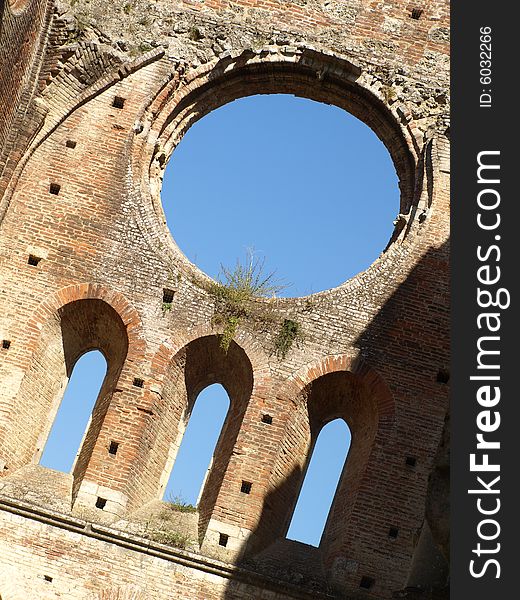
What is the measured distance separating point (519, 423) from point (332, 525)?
6564 mm

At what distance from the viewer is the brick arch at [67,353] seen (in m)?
17.7

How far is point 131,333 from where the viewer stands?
710 inches

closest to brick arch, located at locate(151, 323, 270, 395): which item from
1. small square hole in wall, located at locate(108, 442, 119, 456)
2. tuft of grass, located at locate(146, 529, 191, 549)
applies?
small square hole in wall, located at locate(108, 442, 119, 456)

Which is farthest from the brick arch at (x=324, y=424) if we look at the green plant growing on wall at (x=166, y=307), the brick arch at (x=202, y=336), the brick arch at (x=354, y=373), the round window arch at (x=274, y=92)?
the round window arch at (x=274, y=92)

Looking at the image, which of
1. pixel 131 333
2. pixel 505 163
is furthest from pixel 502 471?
pixel 131 333

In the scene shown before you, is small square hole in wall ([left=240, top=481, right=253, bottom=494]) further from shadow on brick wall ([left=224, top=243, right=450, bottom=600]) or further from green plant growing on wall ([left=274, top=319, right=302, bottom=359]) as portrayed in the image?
green plant growing on wall ([left=274, top=319, right=302, bottom=359])

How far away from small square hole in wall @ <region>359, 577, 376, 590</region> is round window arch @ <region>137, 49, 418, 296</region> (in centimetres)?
565

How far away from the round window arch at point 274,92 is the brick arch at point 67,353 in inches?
92.0

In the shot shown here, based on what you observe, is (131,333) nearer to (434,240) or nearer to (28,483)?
(28,483)

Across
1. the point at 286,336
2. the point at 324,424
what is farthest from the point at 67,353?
the point at 324,424

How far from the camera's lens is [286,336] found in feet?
59.9

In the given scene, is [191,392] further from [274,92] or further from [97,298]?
[274,92]

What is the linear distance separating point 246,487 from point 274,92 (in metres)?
7.23

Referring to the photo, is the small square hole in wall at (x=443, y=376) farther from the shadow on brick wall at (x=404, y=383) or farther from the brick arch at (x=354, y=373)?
the brick arch at (x=354, y=373)
